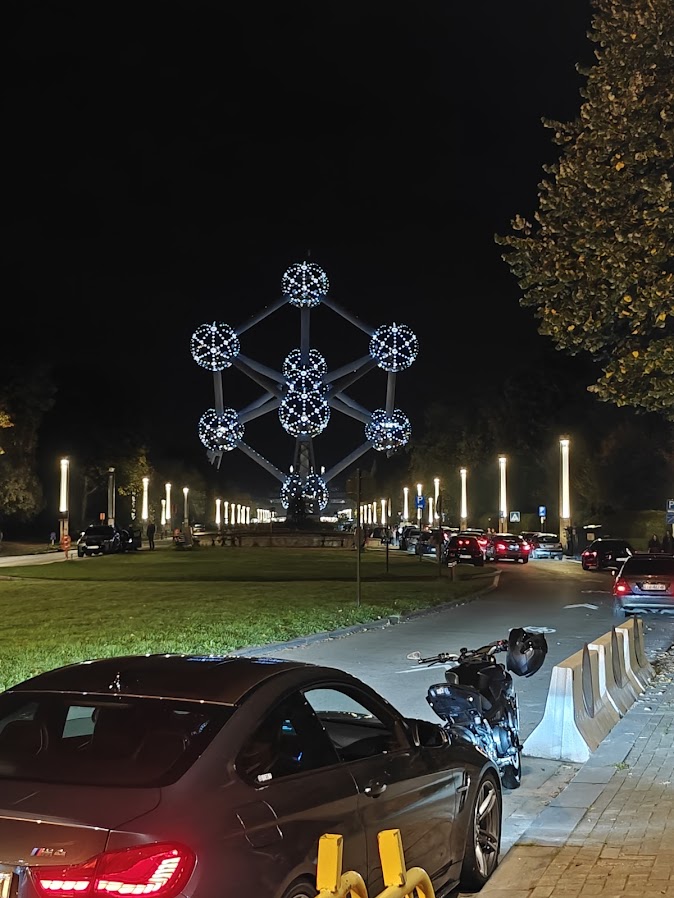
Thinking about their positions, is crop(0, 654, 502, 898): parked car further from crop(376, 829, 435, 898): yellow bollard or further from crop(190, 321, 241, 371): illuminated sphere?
crop(190, 321, 241, 371): illuminated sphere

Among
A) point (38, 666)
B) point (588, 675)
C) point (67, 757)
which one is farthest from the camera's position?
point (38, 666)

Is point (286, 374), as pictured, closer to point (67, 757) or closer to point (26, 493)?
point (26, 493)

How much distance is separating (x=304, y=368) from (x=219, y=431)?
9694 millimetres

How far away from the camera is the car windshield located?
436cm

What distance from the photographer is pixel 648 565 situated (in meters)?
26.3

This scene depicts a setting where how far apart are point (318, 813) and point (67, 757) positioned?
1053mm

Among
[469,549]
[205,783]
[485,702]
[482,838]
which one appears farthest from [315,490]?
[205,783]

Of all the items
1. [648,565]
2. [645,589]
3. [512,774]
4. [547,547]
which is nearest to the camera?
[512,774]

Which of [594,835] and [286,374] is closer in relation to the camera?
[594,835]

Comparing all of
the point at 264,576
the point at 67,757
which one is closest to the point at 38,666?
the point at 67,757

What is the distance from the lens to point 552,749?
32.1 ft

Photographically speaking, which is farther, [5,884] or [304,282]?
[304,282]

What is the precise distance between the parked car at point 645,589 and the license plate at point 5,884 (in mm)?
22777

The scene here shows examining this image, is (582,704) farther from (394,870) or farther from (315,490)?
(315,490)
